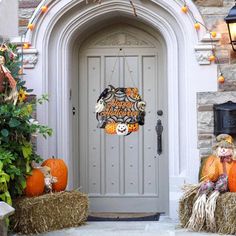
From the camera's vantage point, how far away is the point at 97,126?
6.76 metres

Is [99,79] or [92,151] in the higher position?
[99,79]

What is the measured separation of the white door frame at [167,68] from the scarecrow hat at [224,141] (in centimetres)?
40

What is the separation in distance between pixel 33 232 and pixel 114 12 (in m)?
2.52

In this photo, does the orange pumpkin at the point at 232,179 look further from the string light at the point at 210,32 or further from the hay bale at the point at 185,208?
the string light at the point at 210,32

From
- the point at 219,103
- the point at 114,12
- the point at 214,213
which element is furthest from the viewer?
the point at 114,12

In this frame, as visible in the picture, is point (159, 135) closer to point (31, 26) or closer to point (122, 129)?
point (122, 129)

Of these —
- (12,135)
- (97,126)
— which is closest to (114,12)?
(97,126)

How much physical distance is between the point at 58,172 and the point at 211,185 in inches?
59.4

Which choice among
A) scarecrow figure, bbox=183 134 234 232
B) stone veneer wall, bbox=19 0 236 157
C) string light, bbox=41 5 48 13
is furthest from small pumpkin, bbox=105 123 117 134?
string light, bbox=41 5 48 13

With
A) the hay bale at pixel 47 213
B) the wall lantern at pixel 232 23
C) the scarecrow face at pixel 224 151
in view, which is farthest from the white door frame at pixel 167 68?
the hay bale at pixel 47 213

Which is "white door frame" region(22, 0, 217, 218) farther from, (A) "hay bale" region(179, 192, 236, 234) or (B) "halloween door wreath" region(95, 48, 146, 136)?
(A) "hay bale" region(179, 192, 236, 234)

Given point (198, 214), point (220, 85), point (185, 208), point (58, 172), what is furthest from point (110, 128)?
point (198, 214)

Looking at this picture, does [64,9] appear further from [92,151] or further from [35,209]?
[35,209]

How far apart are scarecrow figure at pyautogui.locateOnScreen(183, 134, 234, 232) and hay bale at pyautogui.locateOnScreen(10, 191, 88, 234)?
1.09 m
